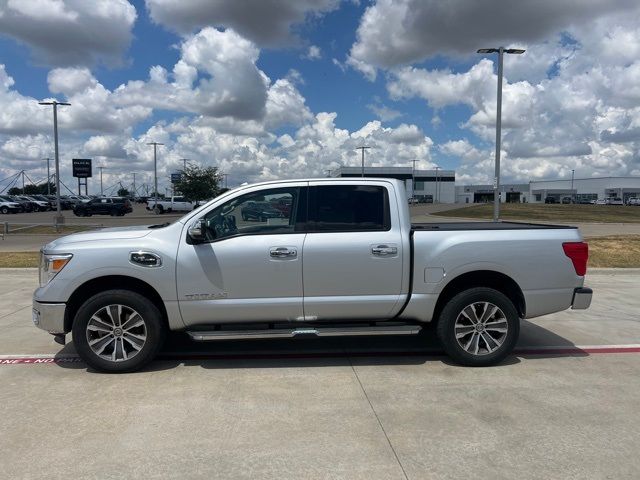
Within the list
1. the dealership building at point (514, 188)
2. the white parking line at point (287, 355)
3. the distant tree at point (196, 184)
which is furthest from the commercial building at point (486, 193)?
the white parking line at point (287, 355)

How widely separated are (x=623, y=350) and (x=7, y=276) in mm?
11753

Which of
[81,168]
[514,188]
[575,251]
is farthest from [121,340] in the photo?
[514,188]

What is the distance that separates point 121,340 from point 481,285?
12.1 feet

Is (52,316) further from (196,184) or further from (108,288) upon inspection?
(196,184)

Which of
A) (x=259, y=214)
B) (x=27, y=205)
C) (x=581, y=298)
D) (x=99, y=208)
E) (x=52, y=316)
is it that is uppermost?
(x=27, y=205)

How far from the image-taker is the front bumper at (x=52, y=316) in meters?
4.96

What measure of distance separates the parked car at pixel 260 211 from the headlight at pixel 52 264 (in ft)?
5.58

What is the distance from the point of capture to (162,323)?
5.06 metres

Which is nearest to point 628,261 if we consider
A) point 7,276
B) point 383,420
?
point 383,420

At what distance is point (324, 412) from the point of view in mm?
4207

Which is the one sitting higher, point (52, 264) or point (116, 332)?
point (52, 264)

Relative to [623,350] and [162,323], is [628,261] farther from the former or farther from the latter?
[162,323]

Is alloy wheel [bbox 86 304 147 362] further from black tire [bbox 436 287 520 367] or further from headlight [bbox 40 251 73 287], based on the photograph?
black tire [bbox 436 287 520 367]

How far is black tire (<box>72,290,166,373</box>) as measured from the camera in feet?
16.2
